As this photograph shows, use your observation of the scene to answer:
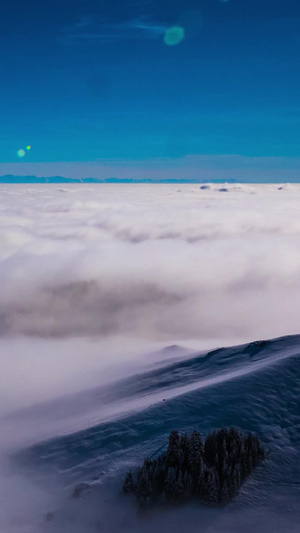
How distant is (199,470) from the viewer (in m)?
8.84

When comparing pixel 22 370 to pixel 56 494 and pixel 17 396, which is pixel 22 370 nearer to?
pixel 17 396

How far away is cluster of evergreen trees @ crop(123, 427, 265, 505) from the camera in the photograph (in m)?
8.62

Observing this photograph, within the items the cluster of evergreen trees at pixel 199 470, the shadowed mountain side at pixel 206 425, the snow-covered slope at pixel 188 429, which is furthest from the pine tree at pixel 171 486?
the shadowed mountain side at pixel 206 425

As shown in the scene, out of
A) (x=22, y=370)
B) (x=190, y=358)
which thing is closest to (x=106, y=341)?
(x=22, y=370)

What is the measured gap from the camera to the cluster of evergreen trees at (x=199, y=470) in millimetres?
8625

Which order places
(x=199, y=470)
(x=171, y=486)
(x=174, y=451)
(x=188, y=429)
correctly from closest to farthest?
1. (x=171, y=486)
2. (x=199, y=470)
3. (x=174, y=451)
4. (x=188, y=429)

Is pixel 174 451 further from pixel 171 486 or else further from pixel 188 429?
pixel 188 429

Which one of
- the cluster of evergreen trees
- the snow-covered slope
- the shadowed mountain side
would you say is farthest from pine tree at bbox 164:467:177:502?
the shadowed mountain side

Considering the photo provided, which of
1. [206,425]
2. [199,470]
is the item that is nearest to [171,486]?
[199,470]

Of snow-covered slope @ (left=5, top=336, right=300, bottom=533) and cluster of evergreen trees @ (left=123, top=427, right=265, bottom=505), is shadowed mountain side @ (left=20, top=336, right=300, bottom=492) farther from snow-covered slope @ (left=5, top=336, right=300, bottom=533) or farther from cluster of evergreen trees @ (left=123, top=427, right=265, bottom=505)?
cluster of evergreen trees @ (left=123, top=427, right=265, bottom=505)

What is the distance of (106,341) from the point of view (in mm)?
54031

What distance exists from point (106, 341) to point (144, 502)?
151ft

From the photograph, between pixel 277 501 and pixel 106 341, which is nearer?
pixel 277 501

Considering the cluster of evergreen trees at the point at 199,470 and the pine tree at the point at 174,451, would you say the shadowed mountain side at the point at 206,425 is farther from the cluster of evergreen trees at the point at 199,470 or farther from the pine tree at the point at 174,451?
the pine tree at the point at 174,451
